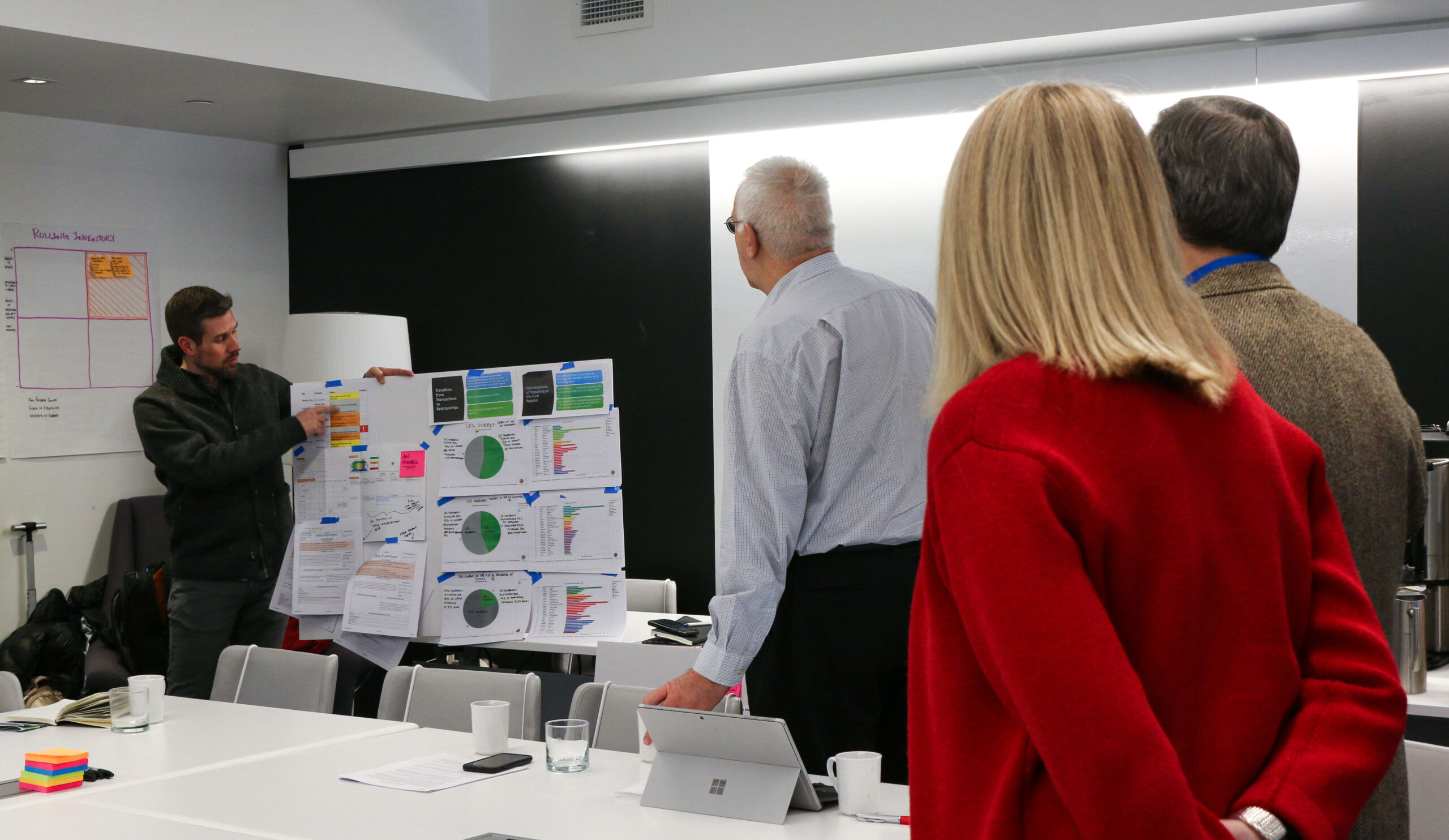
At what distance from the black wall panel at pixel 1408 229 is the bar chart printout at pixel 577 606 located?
117 inches

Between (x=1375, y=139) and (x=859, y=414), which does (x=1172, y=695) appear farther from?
(x=1375, y=139)

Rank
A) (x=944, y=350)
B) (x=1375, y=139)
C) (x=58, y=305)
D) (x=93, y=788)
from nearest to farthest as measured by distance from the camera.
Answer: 1. (x=944, y=350)
2. (x=93, y=788)
3. (x=1375, y=139)
4. (x=58, y=305)

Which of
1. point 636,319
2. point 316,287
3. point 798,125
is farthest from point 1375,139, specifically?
point 316,287

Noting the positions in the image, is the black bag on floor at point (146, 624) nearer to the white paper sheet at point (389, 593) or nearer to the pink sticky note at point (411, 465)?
the white paper sheet at point (389, 593)

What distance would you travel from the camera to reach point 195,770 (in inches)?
98.8

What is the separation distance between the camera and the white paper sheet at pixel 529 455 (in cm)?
402

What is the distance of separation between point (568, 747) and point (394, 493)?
215 centimetres

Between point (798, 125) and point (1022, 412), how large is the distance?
15.0 ft

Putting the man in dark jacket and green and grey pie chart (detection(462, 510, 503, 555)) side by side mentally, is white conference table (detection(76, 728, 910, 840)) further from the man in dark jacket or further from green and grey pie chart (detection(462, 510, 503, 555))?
the man in dark jacket

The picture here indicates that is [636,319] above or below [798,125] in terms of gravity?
below

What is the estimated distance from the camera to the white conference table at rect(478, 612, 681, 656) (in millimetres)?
3957

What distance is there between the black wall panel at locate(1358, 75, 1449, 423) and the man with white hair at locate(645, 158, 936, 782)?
2.89 metres

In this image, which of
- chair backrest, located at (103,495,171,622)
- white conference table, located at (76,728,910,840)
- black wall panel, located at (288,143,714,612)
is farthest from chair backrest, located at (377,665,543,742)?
chair backrest, located at (103,495,171,622)

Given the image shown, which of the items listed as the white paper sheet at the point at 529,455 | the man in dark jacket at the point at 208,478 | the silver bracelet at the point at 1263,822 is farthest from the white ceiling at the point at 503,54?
the silver bracelet at the point at 1263,822
